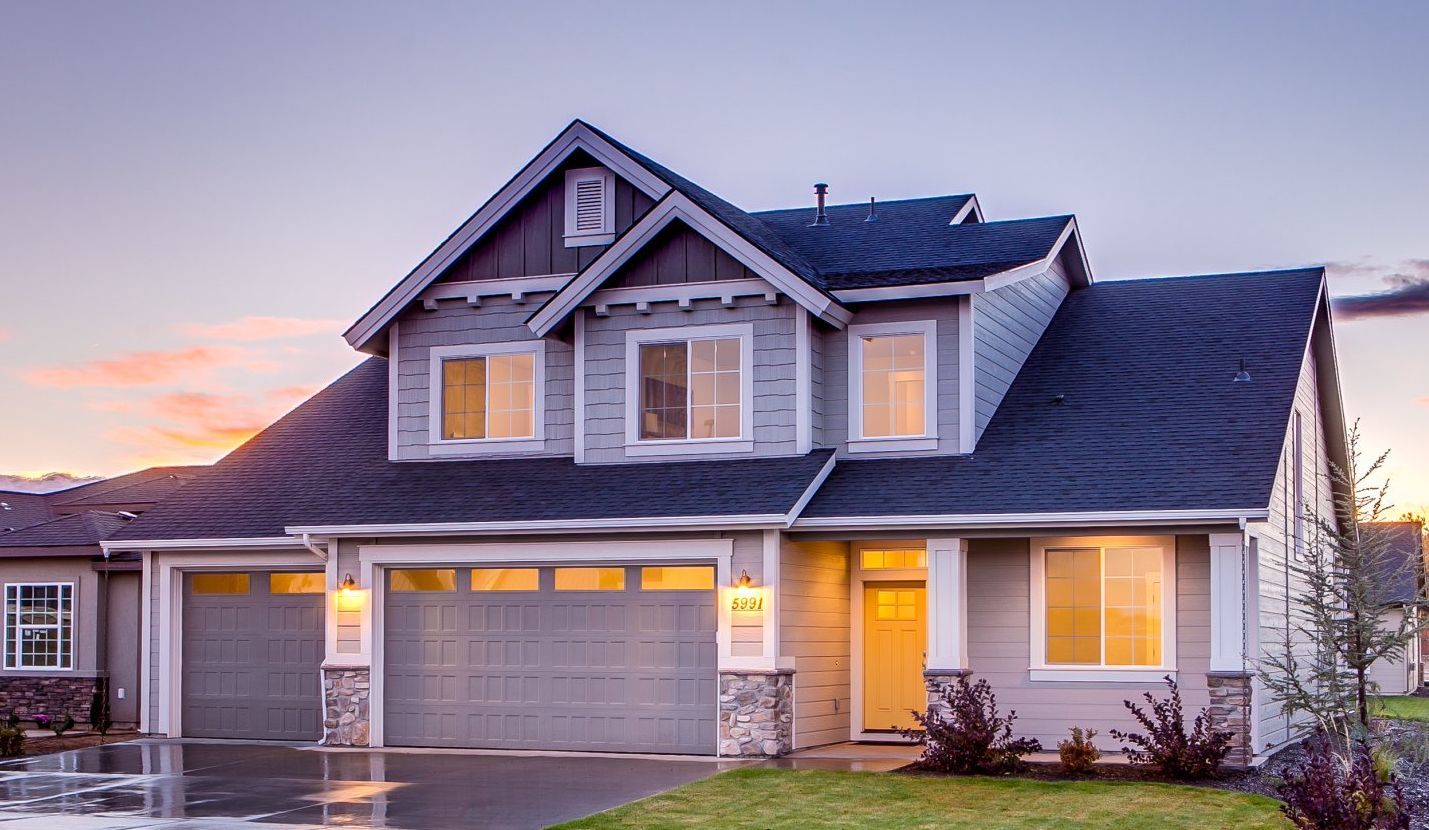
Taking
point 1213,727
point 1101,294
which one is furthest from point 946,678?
point 1101,294

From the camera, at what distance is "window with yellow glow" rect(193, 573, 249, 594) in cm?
2119

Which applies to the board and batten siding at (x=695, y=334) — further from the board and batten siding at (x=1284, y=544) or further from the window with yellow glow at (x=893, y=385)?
the board and batten siding at (x=1284, y=544)

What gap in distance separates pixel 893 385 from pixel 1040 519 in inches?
130

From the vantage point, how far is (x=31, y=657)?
2395cm

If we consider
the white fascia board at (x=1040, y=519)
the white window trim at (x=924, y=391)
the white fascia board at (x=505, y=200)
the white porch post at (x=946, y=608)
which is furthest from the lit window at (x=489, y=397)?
the white porch post at (x=946, y=608)

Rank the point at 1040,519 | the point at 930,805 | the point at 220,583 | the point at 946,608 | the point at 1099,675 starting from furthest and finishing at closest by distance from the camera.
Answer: the point at 220,583
the point at 1099,675
the point at 946,608
the point at 1040,519
the point at 930,805

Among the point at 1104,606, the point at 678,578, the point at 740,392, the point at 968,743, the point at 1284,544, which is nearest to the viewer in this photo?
the point at 968,743

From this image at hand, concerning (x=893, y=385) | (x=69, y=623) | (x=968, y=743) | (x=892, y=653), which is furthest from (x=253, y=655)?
(x=968, y=743)

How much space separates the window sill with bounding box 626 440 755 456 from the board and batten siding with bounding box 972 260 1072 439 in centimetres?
286

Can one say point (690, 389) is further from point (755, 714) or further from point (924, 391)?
point (755, 714)

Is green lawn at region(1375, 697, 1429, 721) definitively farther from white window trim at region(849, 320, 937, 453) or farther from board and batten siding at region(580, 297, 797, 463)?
board and batten siding at region(580, 297, 797, 463)

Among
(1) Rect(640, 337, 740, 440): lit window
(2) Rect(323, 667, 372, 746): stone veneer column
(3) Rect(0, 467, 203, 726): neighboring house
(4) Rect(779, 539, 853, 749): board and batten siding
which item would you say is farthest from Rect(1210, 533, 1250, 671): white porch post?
(3) Rect(0, 467, 203, 726): neighboring house

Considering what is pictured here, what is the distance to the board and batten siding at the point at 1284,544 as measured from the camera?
18.2m

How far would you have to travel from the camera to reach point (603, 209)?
68.2 ft
